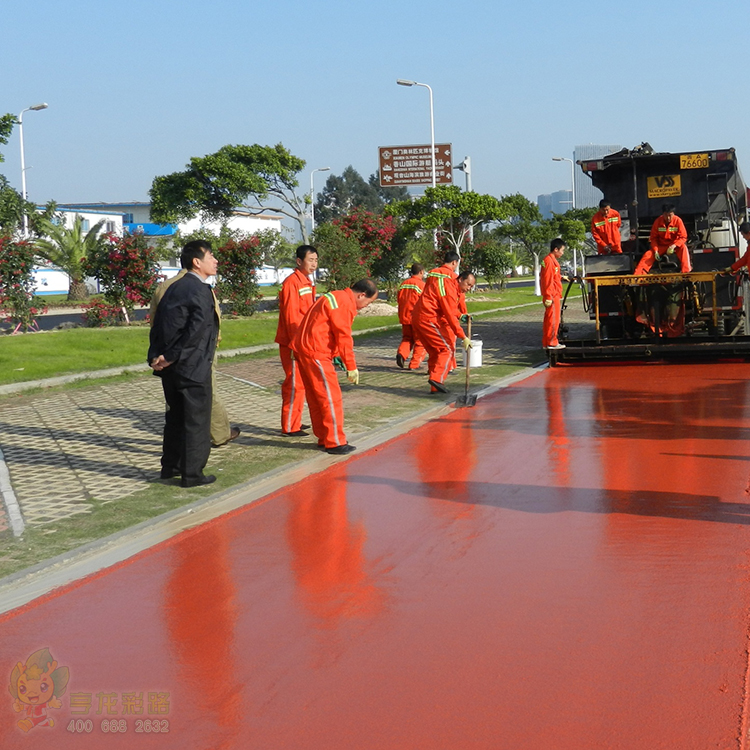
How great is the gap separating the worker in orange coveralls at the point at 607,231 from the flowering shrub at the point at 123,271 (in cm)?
1155

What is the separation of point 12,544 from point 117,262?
58.0 feet

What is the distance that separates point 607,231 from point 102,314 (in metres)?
12.9

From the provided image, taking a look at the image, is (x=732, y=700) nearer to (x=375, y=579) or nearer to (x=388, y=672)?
(x=388, y=672)

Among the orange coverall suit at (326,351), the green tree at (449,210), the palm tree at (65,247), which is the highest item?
the green tree at (449,210)

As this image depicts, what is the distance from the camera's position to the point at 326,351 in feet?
29.5

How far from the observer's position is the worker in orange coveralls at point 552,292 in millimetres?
15617

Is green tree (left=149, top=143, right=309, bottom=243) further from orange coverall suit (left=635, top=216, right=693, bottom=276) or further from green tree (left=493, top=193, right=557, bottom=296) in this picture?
orange coverall suit (left=635, top=216, right=693, bottom=276)

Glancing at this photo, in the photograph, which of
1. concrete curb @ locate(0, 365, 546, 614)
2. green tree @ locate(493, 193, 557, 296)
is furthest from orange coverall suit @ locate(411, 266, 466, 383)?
green tree @ locate(493, 193, 557, 296)

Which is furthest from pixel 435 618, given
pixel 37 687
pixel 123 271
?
pixel 123 271

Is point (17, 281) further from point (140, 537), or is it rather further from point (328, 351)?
point (140, 537)

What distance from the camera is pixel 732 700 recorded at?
3.79 meters

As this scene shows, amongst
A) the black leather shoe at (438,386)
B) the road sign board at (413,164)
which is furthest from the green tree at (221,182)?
the black leather shoe at (438,386)

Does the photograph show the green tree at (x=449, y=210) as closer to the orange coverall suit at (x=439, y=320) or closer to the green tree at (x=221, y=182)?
the green tree at (x=221, y=182)

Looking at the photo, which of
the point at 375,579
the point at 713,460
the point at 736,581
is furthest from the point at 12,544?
the point at 713,460
